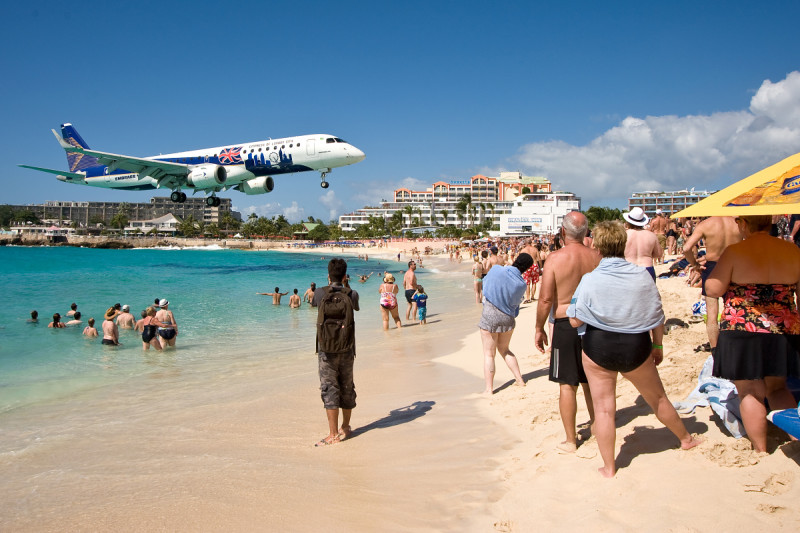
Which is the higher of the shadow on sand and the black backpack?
the black backpack

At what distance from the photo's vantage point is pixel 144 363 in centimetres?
936

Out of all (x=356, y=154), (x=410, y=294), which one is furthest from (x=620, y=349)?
(x=356, y=154)

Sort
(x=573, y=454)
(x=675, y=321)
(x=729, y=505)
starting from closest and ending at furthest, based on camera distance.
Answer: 1. (x=729, y=505)
2. (x=573, y=454)
3. (x=675, y=321)

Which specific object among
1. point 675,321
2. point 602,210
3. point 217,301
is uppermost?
point 602,210

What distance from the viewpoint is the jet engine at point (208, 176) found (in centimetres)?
2491

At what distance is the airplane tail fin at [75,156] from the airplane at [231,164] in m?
2.86

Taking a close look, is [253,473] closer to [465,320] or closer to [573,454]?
[573,454]

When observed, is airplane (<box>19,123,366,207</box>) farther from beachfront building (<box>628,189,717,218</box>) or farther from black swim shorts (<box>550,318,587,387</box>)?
beachfront building (<box>628,189,717,218</box>)

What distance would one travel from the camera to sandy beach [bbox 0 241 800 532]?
3016 millimetres

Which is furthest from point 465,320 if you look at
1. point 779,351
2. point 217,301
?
point 217,301

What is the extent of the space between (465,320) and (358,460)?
29.1ft

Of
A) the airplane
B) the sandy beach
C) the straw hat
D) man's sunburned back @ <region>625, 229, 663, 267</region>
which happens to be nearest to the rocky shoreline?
the airplane

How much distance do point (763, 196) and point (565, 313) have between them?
1488 millimetres

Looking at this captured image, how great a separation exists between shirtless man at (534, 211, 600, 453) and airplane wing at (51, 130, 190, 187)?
25400mm
